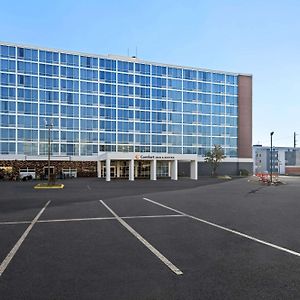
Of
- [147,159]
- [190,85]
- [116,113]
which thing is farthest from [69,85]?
[190,85]

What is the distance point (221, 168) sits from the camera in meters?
74.7

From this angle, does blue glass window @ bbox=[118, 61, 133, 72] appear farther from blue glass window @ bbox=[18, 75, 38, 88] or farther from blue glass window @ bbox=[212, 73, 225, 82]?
blue glass window @ bbox=[212, 73, 225, 82]

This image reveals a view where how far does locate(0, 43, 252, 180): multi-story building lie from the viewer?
2379 inches

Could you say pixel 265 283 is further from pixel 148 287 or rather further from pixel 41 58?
pixel 41 58

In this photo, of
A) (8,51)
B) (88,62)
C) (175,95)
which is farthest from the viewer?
(175,95)

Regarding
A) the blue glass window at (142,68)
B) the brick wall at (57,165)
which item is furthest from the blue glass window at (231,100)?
the brick wall at (57,165)

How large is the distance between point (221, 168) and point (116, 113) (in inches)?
1145

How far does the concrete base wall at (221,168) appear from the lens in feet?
235

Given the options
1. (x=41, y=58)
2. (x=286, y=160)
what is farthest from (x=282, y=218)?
(x=286, y=160)

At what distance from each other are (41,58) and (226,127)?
46.2 metres

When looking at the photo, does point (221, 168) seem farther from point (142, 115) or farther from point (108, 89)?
point (108, 89)

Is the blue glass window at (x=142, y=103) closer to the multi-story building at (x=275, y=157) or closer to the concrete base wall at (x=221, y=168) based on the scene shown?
the concrete base wall at (x=221, y=168)

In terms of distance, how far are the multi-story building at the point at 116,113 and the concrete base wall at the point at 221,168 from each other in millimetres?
247

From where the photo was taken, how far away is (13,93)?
2378 inches
